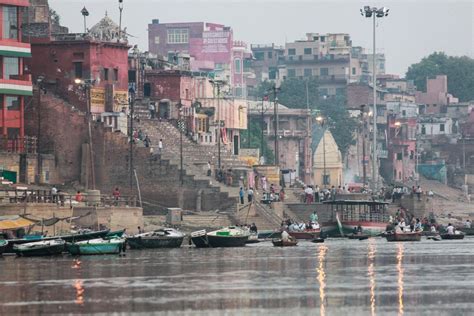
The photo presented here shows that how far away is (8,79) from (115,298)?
1570 inches

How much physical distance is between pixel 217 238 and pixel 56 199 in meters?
7.66

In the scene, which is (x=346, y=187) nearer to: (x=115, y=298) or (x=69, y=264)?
(x=69, y=264)

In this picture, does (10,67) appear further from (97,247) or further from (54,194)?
(97,247)

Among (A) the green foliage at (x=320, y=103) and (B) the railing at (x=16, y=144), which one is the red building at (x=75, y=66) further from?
(A) the green foliage at (x=320, y=103)

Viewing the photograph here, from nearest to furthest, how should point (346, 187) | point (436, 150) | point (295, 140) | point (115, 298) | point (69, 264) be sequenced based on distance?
1. point (115, 298)
2. point (69, 264)
3. point (346, 187)
4. point (295, 140)
5. point (436, 150)

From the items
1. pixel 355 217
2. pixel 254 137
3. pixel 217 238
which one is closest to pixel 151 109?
pixel 355 217

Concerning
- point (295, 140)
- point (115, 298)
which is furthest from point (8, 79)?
point (295, 140)

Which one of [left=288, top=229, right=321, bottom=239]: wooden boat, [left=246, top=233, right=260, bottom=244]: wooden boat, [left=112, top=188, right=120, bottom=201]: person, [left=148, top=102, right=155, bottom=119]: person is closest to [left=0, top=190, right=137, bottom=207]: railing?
[left=112, top=188, right=120, bottom=201]: person

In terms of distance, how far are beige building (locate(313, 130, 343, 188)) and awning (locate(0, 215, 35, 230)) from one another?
66033mm

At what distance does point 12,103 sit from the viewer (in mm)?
99125

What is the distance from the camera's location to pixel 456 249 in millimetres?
89188

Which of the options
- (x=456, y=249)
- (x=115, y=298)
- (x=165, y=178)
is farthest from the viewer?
(x=165, y=178)

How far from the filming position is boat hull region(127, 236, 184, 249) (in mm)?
86812

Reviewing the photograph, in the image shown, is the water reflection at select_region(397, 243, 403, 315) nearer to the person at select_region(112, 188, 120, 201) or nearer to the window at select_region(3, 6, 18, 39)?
the person at select_region(112, 188, 120, 201)
